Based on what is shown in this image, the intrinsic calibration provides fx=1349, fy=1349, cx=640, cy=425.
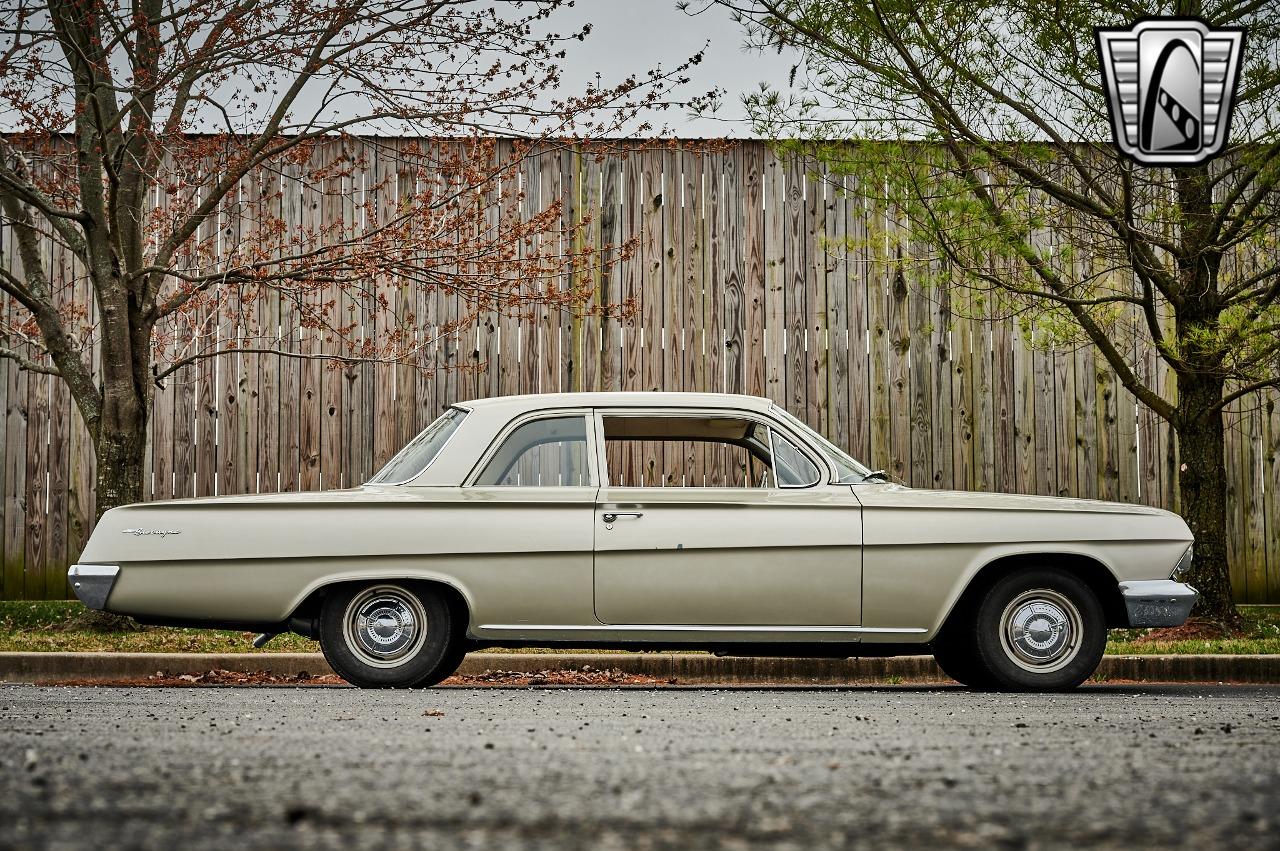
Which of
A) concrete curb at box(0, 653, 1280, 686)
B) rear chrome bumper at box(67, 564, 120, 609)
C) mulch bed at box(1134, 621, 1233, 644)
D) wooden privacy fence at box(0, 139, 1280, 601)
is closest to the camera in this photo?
rear chrome bumper at box(67, 564, 120, 609)

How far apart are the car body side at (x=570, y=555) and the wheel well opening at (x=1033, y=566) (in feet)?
0.28

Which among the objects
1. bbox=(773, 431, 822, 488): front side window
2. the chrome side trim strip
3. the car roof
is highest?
the car roof

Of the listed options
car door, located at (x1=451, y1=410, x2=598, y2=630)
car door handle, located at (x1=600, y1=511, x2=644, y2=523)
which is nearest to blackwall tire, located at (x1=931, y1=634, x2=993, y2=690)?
car door handle, located at (x1=600, y1=511, x2=644, y2=523)

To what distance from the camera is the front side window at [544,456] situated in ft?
22.9

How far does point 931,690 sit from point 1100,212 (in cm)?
336

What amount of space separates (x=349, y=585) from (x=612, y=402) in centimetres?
166

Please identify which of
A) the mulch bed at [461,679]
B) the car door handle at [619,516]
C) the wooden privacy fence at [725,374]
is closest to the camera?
the car door handle at [619,516]

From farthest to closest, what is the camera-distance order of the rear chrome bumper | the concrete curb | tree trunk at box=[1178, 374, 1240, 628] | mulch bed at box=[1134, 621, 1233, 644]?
tree trunk at box=[1178, 374, 1240, 628]
mulch bed at box=[1134, 621, 1233, 644]
the concrete curb
the rear chrome bumper

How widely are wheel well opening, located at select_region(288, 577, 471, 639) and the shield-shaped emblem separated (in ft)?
16.0

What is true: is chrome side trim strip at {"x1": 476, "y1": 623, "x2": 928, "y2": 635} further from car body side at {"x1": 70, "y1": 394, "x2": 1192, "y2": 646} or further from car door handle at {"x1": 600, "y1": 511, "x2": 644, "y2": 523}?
car door handle at {"x1": 600, "y1": 511, "x2": 644, "y2": 523}

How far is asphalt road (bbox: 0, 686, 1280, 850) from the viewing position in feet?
9.74

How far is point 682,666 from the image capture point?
835cm

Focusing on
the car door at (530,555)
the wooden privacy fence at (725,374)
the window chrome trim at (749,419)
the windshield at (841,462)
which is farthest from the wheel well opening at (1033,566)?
the wooden privacy fence at (725,374)

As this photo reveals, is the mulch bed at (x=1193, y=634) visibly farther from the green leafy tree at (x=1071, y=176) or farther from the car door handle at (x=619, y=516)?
the car door handle at (x=619, y=516)
